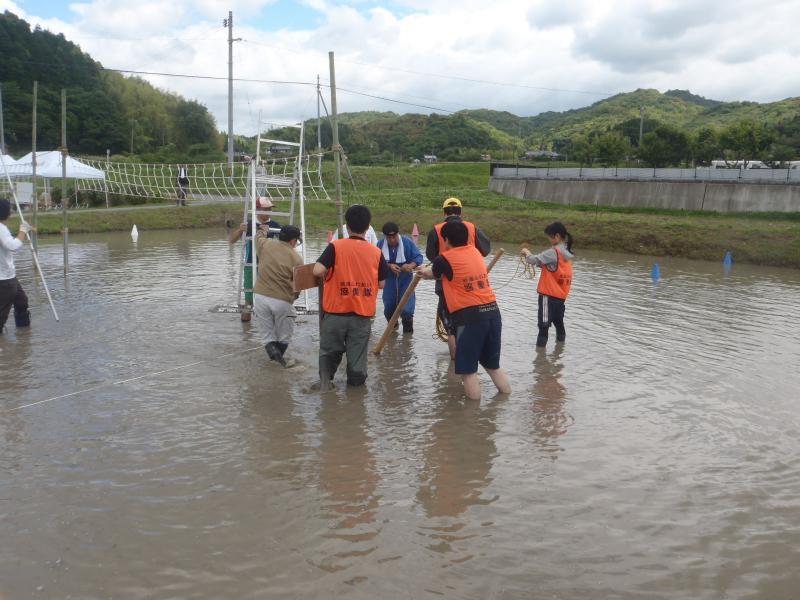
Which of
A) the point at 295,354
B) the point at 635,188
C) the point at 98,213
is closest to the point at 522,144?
the point at 635,188

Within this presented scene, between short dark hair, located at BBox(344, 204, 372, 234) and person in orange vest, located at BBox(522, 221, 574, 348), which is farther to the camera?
person in orange vest, located at BBox(522, 221, 574, 348)

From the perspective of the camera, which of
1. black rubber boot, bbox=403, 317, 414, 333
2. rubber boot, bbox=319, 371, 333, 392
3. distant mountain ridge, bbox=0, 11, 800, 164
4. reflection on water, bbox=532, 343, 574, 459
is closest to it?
reflection on water, bbox=532, 343, 574, 459

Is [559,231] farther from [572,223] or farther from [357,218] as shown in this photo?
[572,223]

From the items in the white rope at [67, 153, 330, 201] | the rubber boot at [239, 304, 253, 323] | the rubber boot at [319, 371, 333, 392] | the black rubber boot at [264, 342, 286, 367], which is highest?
the white rope at [67, 153, 330, 201]

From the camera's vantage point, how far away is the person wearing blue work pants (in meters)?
8.75

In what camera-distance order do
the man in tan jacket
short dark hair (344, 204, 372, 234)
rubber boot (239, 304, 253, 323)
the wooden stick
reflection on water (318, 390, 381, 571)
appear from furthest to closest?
rubber boot (239, 304, 253, 323) < the man in tan jacket < the wooden stick < short dark hair (344, 204, 372, 234) < reflection on water (318, 390, 381, 571)

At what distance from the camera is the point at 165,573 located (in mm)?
3727

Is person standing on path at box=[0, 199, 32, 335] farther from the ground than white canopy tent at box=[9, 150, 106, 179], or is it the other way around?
white canopy tent at box=[9, 150, 106, 179]

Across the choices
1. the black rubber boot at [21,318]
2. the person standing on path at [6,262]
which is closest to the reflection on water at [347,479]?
the person standing on path at [6,262]

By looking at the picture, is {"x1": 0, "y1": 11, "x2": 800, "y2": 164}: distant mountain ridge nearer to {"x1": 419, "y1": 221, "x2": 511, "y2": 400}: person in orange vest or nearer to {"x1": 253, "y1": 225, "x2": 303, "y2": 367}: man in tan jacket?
{"x1": 253, "y1": 225, "x2": 303, "y2": 367}: man in tan jacket

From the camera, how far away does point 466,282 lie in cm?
649

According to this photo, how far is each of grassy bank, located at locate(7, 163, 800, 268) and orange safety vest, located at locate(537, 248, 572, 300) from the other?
12613mm

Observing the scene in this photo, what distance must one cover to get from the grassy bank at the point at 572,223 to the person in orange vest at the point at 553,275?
12.6 m

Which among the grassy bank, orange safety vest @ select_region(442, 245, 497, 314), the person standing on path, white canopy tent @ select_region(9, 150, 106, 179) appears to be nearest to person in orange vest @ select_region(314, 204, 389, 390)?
orange safety vest @ select_region(442, 245, 497, 314)
